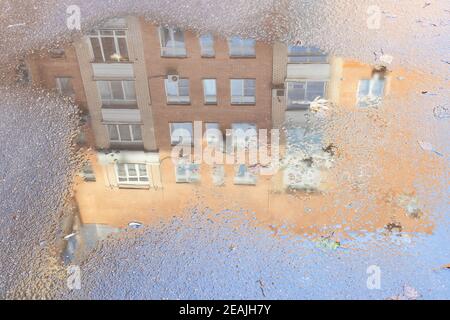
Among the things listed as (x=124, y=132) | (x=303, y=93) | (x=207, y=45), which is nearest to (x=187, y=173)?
(x=124, y=132)

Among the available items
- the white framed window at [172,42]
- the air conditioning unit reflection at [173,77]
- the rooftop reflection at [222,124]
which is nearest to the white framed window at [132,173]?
the rooftop reflection at [222,124]

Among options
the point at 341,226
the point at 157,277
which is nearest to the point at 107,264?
the point at 157,277

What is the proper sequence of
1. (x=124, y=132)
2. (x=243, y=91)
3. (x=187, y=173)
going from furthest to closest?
(x=243, y=91) < (x=124, y=132) < (x=187, y=173)

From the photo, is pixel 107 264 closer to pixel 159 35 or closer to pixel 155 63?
pixel 155 63

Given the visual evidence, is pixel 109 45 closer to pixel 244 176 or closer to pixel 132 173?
pixel 132 173

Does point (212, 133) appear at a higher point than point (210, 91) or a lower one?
lower

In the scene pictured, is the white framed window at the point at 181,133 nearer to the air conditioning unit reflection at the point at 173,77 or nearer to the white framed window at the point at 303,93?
the air conditioning unit reflection at the point at 173,77
